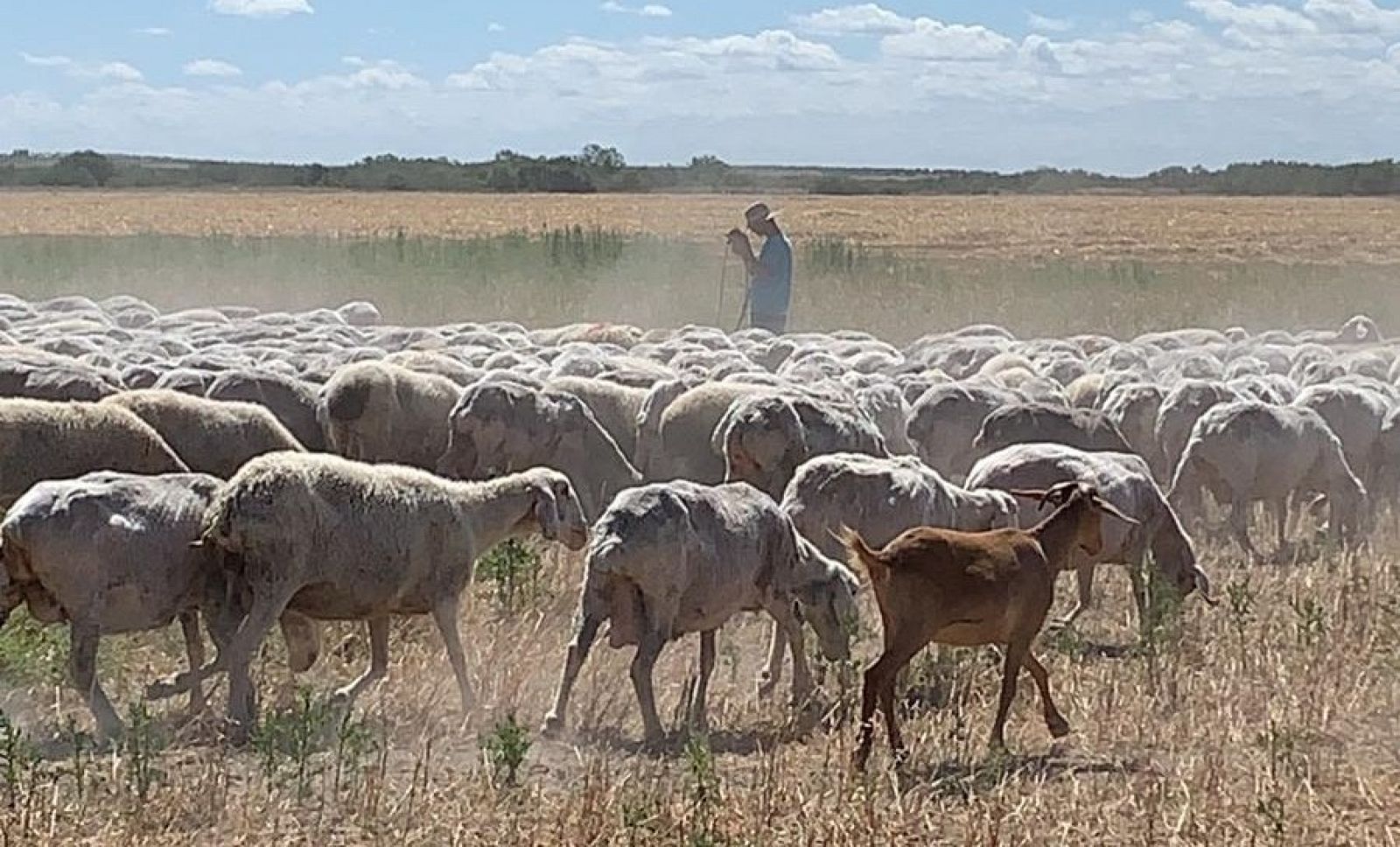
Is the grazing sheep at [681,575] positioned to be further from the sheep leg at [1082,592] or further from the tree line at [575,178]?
the tree line at [575,178]

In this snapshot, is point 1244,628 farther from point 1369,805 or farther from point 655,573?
point 655,573

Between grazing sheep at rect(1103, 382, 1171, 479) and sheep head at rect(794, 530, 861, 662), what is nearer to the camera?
sheep head at rect(794, 530, 861, 662)

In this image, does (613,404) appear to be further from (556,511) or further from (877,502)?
(556,511)

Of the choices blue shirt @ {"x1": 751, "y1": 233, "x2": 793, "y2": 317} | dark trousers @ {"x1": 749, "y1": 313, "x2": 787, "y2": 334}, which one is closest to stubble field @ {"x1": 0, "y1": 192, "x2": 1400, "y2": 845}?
blue shirt @ {"x1": 751, "y1": 233, "x2": 793, "y2": 317}

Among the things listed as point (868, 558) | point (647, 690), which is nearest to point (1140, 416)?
point (647, 690)

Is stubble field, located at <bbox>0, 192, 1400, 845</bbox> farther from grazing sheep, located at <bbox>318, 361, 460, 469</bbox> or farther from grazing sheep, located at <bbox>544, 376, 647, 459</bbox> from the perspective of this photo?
grazing sheep, located at <bbox>544, 376, 647, 459</bbox>

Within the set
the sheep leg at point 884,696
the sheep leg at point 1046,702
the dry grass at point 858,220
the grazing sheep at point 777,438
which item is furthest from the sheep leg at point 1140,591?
the dry grass at point 858,220

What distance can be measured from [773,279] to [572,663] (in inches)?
530

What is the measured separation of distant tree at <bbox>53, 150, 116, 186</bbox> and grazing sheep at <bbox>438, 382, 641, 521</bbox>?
88.7 meters

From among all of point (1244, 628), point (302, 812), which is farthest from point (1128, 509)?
point (302, 812)

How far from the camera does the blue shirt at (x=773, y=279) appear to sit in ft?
70.6

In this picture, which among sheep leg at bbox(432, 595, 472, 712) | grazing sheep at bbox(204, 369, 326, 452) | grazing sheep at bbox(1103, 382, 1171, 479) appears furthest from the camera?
grazing sheep at bbox(1103, 382, 1171, 479)

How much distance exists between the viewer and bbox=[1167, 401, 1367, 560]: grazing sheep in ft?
43.5

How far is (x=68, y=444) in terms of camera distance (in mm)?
10438
